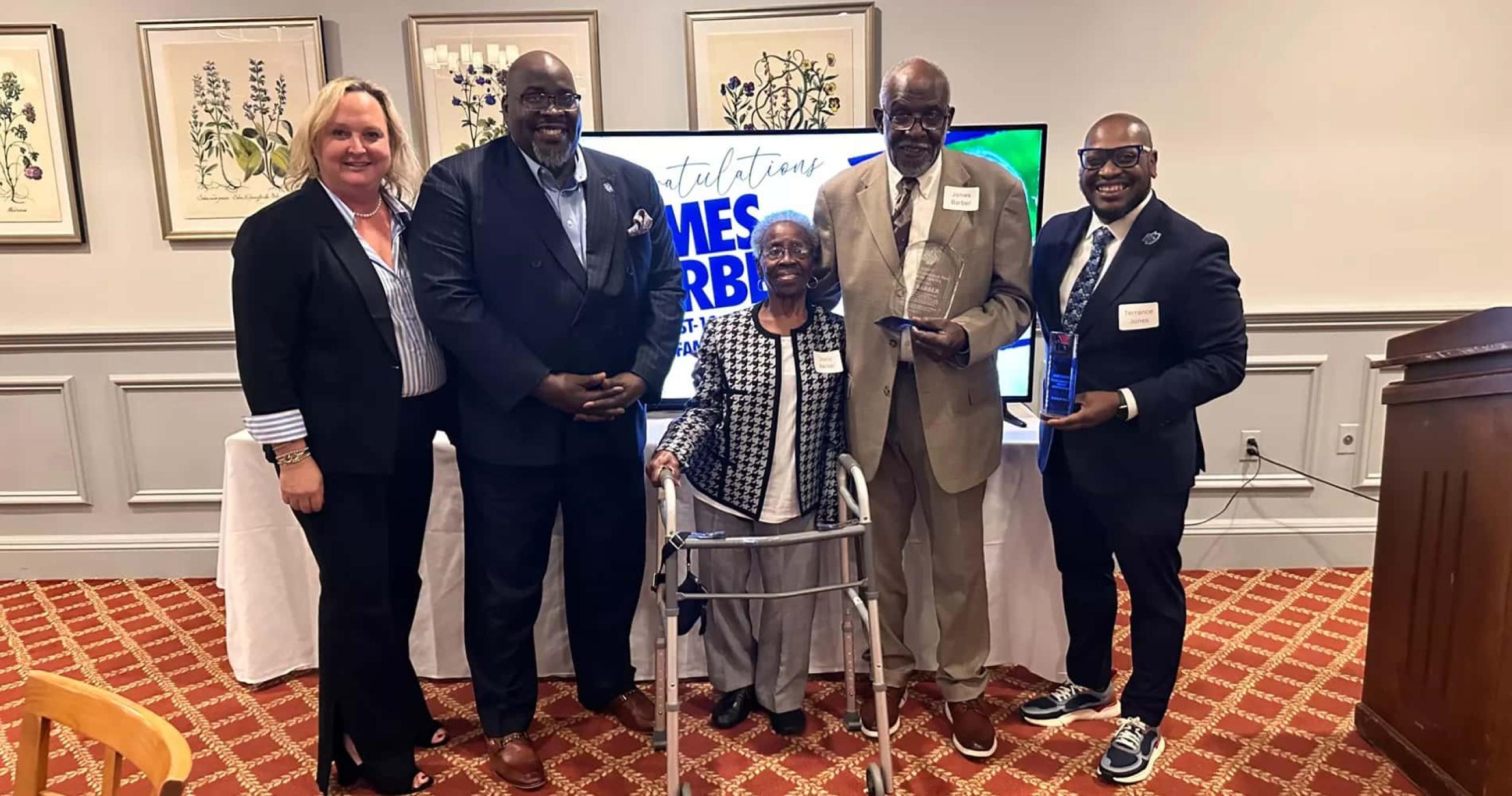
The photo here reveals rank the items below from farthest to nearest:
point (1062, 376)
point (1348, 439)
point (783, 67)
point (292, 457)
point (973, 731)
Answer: point (1348, 439) → point (783, 67) → point (973, 731) → point (1062, 376) → point (292, 457)

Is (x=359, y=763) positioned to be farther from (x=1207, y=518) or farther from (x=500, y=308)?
(x=1207, y=518)

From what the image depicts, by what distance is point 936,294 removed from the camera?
2164 millimetres

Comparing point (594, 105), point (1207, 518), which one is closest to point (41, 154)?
point (594, 105)

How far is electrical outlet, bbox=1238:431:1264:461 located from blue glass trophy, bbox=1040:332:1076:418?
189 centimetres

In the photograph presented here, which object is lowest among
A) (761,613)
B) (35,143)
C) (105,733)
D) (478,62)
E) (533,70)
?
(761,613)

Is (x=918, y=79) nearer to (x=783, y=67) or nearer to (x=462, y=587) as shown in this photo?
(x=783, y=67)

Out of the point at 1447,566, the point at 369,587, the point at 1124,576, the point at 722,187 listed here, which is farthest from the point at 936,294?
the point at 369,587

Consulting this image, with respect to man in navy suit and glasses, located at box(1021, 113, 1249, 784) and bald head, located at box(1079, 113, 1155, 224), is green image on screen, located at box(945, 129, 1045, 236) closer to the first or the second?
man in navy suit and glasses, located at box(1021, 113, 1249, 784)

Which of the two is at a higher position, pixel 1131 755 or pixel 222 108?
pixel 222 108

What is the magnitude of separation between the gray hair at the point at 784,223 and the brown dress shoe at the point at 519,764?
141 centimetres

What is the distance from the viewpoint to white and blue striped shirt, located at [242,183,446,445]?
76.1 inches

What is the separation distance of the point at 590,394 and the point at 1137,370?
133 cm

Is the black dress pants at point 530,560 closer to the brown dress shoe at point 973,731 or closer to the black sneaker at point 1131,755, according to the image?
the brown dress shoe at point 973,731

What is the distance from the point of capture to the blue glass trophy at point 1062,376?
2.13m
